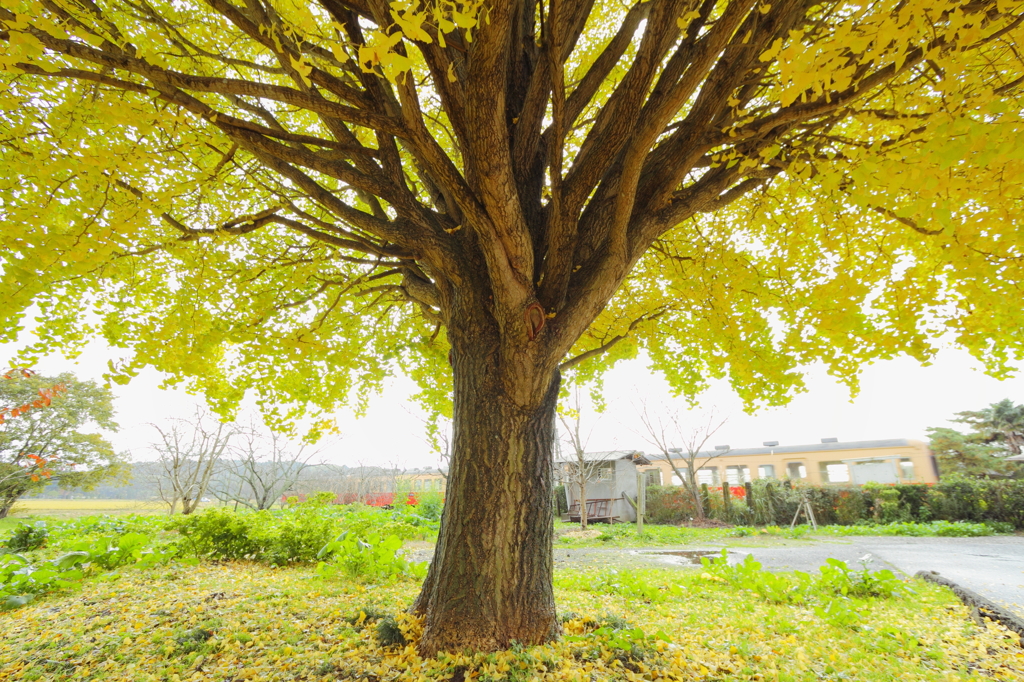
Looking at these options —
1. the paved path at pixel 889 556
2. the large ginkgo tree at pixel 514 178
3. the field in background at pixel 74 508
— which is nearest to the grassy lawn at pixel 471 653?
the large ginkgo tree at pixel 514 178

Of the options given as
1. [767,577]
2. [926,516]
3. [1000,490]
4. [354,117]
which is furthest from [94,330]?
[1000,490]

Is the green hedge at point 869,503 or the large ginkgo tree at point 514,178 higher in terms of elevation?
the large ginkgo tree at point 514,178

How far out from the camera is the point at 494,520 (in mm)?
2988

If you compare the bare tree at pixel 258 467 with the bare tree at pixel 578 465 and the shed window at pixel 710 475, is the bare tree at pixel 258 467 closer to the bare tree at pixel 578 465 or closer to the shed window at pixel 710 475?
the bare tree at pixel 578 465

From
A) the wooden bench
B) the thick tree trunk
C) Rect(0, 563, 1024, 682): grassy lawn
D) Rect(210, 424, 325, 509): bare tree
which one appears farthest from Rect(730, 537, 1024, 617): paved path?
Rect(210, 424, 325, 509): bare tree

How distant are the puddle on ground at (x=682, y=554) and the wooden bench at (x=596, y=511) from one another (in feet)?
23.9

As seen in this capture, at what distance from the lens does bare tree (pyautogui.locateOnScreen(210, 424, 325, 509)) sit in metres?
14.0

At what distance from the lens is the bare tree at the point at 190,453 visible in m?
13.6

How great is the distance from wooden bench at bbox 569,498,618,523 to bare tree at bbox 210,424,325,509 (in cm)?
972

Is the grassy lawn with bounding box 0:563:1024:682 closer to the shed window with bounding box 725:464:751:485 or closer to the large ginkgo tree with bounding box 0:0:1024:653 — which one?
Result: the large ginkgo tree with bounding box 0:0:1024:653

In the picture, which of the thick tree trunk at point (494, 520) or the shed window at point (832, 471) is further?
the shed window at point (832, 471)

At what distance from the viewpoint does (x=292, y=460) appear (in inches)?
614

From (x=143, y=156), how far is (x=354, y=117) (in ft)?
4.22

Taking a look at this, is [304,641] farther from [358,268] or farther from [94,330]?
[358,268]
